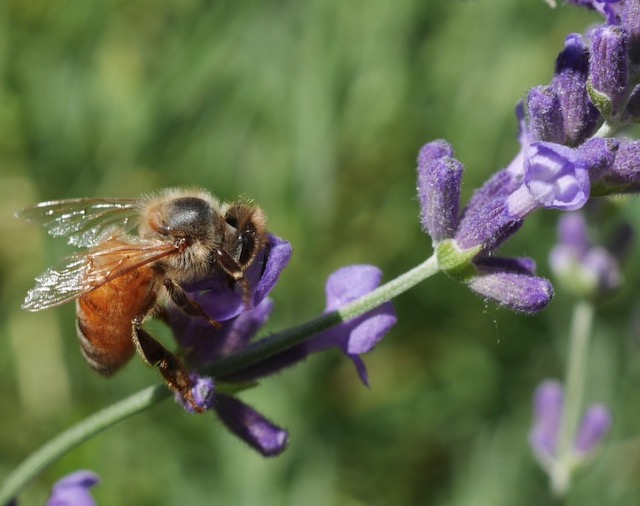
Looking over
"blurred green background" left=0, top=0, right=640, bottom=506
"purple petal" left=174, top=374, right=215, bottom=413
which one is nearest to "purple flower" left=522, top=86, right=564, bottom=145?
"purple petal" left=174, top=374, right=215, bottom=413

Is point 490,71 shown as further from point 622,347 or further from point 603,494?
point 603,494

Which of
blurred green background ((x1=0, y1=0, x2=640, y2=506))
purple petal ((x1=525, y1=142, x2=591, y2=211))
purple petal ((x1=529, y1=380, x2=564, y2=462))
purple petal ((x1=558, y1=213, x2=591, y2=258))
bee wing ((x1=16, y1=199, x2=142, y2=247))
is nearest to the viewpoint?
purple petal ((x1=525, y1=142, x2=591, y2=211))

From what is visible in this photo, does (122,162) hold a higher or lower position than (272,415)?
higher

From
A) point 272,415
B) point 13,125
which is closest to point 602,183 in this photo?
point 272,415

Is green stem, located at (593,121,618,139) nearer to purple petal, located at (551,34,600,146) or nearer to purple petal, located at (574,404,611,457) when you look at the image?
purple petal, located at (551,34,600,146)

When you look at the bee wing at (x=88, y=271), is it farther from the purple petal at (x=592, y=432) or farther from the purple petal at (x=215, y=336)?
the purple petal at (x=592, y=432)

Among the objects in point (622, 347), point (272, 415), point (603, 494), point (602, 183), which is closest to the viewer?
point (602, 183)

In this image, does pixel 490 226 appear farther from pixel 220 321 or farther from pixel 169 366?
pixel 169 366
